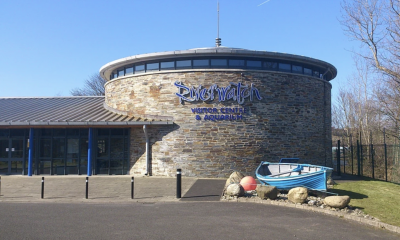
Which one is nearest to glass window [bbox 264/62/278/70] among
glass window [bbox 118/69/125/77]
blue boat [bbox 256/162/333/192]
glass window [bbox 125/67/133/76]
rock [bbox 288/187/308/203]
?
blue boat [bbox 256/162/333/192]

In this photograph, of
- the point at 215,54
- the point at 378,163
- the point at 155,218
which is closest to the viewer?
the point at 155,218

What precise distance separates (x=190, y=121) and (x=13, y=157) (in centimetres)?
1026

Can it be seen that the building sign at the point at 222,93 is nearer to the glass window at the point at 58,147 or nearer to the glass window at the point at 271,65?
the glass window at the point at 271,65

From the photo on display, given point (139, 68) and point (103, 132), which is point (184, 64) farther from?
point (103, 132)

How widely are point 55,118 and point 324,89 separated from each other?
15383 millimetres

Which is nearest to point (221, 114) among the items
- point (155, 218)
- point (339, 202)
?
point (339, 202)

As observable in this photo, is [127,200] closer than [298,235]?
No

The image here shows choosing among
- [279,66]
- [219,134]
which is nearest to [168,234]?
[219,134]

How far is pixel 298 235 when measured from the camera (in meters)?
7.54

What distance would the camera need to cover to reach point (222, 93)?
17.7m

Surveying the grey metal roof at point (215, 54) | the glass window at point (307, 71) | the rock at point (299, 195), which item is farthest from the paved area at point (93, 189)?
the glass window at point (307, 71)

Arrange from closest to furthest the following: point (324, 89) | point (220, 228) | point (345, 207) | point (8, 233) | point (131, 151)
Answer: point (8, 233), point (220, 228), point (345, 207), point (131, 151), point (324, 89)

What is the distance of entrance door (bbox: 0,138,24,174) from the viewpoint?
766 inches

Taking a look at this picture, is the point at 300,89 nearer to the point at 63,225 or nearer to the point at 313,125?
the point at 313,125
